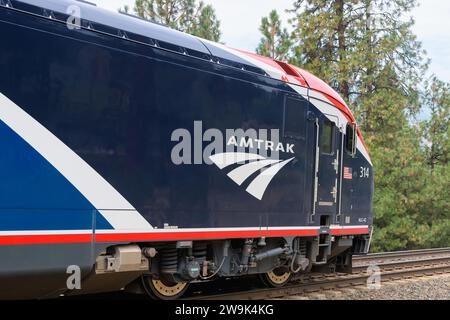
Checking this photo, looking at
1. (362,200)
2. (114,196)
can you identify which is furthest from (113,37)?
(362,200)

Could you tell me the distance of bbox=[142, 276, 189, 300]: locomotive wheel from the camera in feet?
24.6

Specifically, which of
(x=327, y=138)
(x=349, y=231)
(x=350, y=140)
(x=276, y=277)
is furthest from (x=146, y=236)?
(x=350, y=140)

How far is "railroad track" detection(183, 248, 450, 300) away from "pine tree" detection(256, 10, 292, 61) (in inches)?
338

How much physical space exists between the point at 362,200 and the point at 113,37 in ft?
20.5

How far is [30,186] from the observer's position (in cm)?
525

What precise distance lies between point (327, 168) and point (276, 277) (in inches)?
83.5

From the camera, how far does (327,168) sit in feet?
31.2

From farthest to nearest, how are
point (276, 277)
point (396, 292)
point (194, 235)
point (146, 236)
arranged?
point (396, 292)
point (276, 277)
point (194, 235)
point (146, 236)

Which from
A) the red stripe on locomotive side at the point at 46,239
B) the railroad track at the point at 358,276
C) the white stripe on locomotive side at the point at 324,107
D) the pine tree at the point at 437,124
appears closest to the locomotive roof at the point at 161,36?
the white stripe on locomotive side at the point at 324,107

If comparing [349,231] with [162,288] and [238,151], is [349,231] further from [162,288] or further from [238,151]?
[162,288]

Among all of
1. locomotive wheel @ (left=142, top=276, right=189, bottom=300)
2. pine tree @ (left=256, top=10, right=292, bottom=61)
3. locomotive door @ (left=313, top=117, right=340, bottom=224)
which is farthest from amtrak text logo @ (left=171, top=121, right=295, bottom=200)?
pine tree @ (left=256, top=10, right=292, bottom=61)

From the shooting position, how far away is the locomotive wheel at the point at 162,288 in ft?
24.6

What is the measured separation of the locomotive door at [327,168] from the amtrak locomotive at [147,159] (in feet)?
0.11
